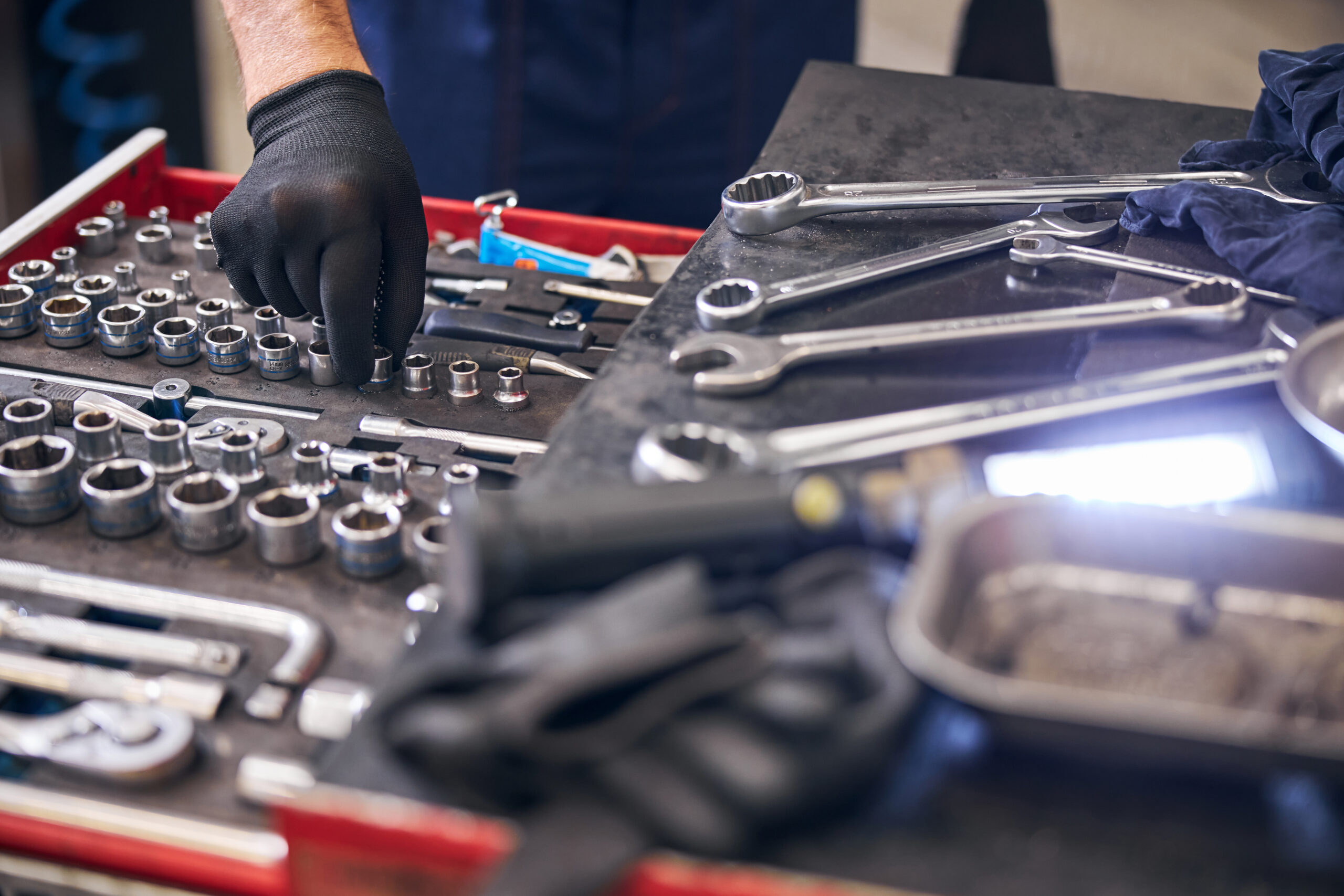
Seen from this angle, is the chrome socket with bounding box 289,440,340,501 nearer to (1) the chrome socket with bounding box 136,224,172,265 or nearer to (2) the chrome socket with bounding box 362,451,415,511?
(2) the chrome socket with bounding box 362,451,415,511

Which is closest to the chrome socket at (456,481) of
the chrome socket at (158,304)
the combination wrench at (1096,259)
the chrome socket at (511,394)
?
the chrome socket at (511,394)

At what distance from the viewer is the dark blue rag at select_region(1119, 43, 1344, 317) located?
92 centimetres

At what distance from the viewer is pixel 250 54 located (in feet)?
4.33

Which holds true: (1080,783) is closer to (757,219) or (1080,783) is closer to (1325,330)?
(1325,330)

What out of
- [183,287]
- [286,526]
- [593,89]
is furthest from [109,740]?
[593,89]

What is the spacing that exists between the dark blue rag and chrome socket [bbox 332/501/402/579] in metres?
0.77

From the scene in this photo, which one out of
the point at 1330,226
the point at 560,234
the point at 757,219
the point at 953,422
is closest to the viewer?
the point at 953,422

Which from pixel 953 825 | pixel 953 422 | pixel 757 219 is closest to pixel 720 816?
pixel 953 825

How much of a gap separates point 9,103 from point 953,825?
9.84ft

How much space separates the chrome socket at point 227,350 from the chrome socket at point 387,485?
11.9 inches

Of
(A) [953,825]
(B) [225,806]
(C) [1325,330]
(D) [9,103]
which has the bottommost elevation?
(D) [9,103]

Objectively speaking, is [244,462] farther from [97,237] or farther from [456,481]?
[97,237]

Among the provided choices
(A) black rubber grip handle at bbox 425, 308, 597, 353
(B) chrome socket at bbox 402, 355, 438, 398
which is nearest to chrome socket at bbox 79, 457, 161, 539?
(B) chrome socket at bbox 402, 355, 438, 398

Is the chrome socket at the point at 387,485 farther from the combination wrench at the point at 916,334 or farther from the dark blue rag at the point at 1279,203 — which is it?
the dark blue rag at the point at 1279,203
